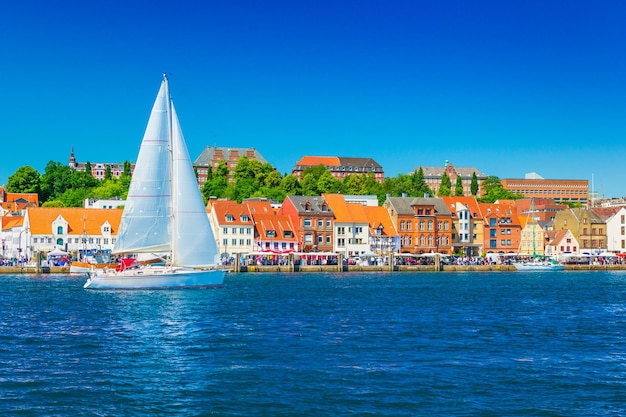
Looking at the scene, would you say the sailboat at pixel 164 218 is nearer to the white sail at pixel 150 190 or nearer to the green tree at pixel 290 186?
the white sail at pixel 150 190

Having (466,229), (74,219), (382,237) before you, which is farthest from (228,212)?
(466,229)

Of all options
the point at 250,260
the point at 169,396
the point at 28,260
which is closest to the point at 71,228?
the point at 28,260

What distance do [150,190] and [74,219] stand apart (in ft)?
168

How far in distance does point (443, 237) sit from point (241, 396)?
93.9m

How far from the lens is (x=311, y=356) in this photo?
29391 mm

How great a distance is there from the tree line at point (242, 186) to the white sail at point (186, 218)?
74921 mm

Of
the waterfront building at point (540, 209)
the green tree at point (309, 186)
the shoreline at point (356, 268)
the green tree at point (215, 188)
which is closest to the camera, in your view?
the shoreline at point (356, 268)

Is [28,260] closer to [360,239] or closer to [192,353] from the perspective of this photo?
[360,239]

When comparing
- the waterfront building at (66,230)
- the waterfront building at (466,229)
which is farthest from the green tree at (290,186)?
the waterfront building at (66,230)

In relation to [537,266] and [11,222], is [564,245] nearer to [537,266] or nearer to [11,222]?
[537,266]

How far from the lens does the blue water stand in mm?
22562

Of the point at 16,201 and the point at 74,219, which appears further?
the point at 16,201

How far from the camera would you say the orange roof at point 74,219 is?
105875 millimetres

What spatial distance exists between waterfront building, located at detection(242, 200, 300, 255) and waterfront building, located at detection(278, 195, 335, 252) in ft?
3.47
